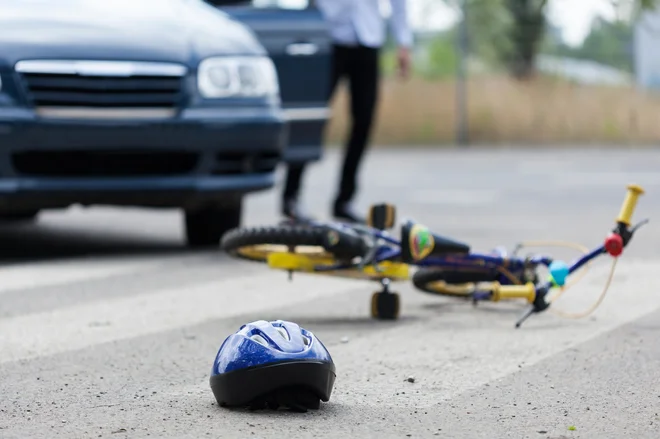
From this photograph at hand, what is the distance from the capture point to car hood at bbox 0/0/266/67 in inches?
300

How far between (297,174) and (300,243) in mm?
4418

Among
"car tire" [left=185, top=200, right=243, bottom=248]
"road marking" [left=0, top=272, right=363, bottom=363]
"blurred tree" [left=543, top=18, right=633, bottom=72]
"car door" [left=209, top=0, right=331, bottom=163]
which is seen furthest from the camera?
"blurred tree" [left=543, top=18, right=633, bottom=72]

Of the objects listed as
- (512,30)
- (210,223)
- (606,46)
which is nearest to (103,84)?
(210,223)

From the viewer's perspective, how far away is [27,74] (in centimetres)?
756

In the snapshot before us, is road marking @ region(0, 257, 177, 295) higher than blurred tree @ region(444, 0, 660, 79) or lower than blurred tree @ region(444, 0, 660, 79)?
higher

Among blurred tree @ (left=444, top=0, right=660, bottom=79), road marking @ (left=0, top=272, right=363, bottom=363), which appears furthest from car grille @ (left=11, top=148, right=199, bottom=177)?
blurred tree @ (left=444, top=0, right=660, bottom=79)

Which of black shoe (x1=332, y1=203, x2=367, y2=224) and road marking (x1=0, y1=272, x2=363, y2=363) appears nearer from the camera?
road marking (x1=0, y1=272, x2=363, y2=363)

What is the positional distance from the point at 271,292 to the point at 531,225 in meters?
3.46

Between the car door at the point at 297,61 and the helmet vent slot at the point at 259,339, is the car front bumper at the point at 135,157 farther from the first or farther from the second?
the helmet vent slot at the point at 259,339

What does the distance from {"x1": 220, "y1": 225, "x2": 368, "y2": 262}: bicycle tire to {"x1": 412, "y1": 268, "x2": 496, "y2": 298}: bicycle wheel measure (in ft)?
1.43

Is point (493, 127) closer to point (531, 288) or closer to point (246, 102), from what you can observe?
point (246, 102)

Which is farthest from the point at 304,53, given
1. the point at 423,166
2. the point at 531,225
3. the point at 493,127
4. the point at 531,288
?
the point at 493,127

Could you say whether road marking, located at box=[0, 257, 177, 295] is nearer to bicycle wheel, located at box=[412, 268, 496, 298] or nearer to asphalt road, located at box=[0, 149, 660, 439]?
asphalt road, located at box=[0, 149, 660, 439]

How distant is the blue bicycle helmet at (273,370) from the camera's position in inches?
157
